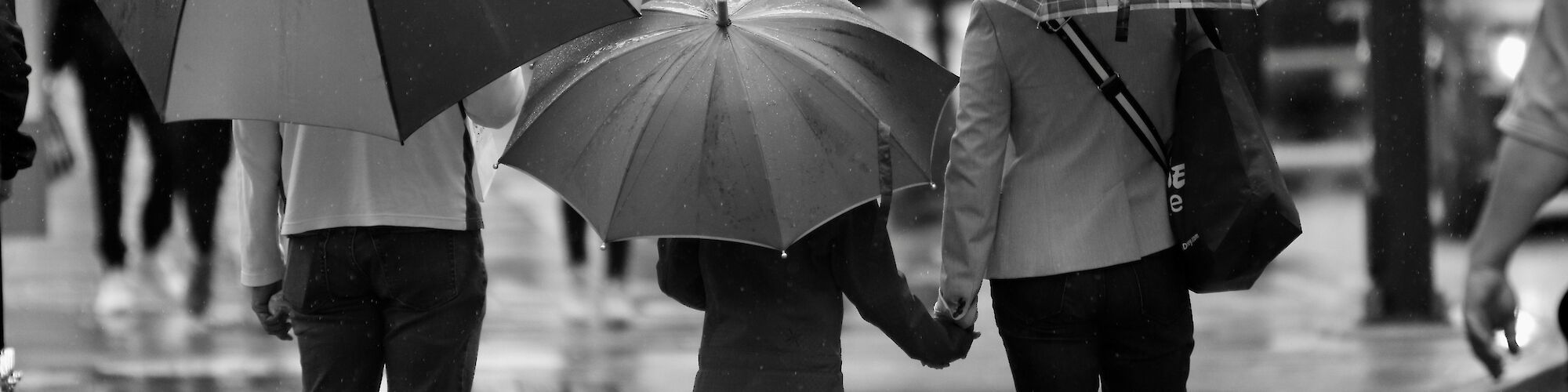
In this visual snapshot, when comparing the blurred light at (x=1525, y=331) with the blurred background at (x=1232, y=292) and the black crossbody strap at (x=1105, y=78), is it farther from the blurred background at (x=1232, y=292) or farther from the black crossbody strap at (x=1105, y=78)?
the black crossbody strap at (x=1105, y=78)

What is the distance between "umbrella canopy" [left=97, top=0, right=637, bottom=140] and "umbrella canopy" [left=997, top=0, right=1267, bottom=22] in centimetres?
107

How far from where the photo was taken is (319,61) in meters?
2.64

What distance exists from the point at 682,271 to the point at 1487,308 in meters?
1.68

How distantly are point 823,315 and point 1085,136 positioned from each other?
0.67m

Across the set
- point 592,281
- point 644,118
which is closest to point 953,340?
point 644,118

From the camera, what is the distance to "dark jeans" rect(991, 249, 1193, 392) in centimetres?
319

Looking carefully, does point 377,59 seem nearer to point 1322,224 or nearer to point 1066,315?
point 1066,315

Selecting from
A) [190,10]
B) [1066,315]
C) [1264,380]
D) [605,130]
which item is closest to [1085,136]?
[1066,315]

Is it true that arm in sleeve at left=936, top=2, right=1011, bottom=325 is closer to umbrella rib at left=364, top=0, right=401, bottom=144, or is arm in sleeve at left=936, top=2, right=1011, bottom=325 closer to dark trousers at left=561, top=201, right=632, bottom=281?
umbrella rib at left=364, top=0, right=401, bottom=144

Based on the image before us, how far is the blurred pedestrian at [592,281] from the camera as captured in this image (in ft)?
28.1

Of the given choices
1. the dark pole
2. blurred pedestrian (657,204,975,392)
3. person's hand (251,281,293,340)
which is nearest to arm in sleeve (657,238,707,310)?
blurred pedestrian (657,204,975,392)

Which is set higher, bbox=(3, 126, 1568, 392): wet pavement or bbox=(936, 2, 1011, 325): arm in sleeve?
bbox=(936, 2, 1011, 325): arm in sleeve

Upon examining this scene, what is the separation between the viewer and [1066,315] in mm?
3213

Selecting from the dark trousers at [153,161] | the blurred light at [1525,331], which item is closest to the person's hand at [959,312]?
the blurred light at [1525,331]
